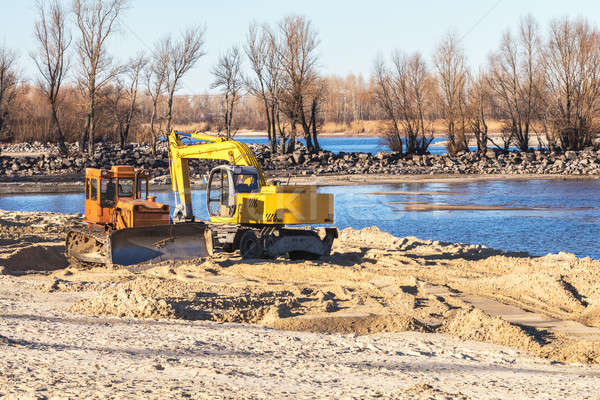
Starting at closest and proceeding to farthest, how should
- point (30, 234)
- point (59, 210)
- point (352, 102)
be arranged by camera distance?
point (30, 234)
point (59, 210)
point (352, 102)

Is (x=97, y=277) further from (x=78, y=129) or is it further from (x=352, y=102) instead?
(x=352, y=102)

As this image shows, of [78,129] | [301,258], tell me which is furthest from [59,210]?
[78,129]

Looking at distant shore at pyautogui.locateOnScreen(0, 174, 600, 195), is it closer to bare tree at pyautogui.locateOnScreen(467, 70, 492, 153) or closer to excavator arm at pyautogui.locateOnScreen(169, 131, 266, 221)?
bare tree at pyautogui.locateOnScreen(467, 70, 492, 153)

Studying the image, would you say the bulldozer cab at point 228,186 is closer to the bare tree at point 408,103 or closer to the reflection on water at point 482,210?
the reflection on water at point 482,210

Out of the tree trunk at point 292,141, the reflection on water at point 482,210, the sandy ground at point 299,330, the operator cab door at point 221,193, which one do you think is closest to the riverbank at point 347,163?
the tree trunk at point 292,141

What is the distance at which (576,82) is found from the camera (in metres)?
57.9

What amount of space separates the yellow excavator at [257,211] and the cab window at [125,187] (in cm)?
182

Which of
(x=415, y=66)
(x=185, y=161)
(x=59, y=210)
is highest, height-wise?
(x=415, y=66)

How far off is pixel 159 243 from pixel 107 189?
2.20 metres

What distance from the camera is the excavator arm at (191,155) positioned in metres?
16.9

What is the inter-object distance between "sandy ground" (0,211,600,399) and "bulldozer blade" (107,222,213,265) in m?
0.29

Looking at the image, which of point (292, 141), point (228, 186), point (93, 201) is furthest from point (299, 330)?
point (292, 141)

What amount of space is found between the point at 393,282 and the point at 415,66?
5147 centimetres

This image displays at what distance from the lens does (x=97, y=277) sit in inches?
552
